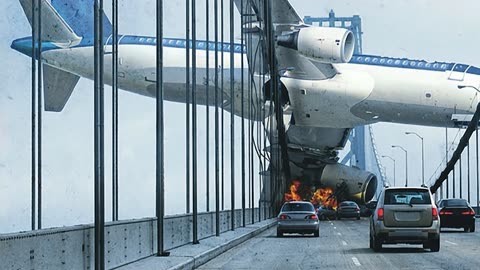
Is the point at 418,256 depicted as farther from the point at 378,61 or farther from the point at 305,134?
the point at 305,134

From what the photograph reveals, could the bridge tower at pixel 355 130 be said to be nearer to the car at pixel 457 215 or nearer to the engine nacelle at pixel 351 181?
the engine nacelle at pixel 351 181

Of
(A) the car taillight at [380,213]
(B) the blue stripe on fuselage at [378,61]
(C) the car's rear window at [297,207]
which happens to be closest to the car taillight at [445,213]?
(C) the car's rear window at [297,207]

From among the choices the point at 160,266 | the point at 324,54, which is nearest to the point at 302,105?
the point at 324,54

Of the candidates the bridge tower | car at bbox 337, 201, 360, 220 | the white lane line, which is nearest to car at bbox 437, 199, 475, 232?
the white lane line

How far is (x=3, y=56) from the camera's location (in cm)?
1320

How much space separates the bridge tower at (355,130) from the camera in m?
133

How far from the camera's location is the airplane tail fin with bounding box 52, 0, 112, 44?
28586 mm

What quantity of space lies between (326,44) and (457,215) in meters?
24.5

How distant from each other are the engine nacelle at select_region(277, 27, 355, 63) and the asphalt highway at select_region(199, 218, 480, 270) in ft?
110

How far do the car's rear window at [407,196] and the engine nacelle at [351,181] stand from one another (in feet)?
181

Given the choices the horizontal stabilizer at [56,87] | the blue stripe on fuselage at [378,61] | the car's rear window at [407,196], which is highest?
the blue stripe on fuselage at [378,61]

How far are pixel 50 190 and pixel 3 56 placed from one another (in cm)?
396

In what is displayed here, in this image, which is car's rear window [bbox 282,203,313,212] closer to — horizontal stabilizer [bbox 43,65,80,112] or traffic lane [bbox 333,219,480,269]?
traffic lane [bbox 333,219,480,269]

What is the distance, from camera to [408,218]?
26.8m
